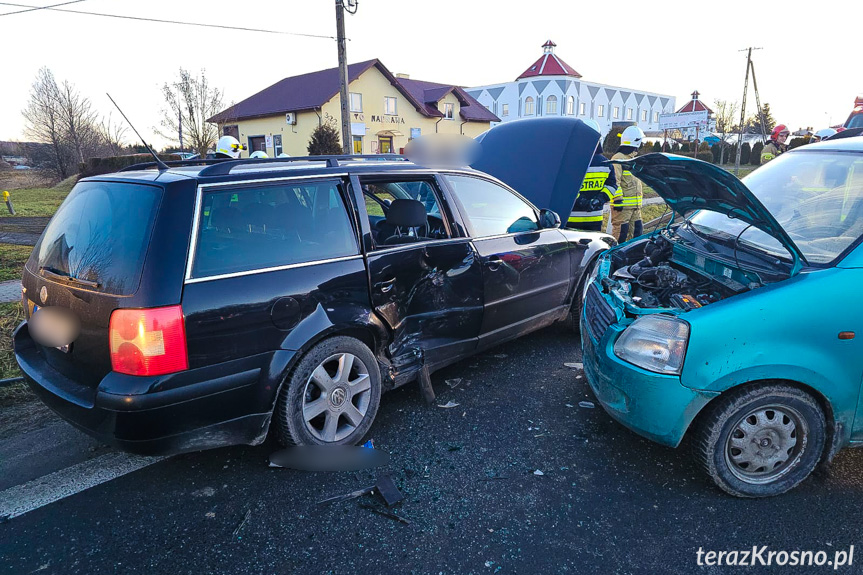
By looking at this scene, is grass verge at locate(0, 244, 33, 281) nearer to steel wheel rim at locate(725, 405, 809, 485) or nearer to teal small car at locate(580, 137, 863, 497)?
teal small car at locate(580, 137, 863, 497)

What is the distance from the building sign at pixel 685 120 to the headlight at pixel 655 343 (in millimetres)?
56497

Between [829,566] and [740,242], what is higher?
[740,242]

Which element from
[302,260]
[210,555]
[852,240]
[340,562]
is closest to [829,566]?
[852,240]

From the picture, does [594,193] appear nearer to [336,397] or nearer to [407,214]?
[407,214]

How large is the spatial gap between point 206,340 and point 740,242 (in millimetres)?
3199

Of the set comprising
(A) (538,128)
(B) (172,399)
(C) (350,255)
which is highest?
(A) (538,128)

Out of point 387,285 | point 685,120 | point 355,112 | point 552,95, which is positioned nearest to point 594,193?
point 387,285

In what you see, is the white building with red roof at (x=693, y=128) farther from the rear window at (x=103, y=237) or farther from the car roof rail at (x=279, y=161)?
the rear window at (x=103, y=237)

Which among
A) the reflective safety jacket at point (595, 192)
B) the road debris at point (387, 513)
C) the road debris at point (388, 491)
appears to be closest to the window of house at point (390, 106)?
the reflective safety jacket at point (595, 192)

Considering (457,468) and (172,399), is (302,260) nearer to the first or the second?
(172,399)

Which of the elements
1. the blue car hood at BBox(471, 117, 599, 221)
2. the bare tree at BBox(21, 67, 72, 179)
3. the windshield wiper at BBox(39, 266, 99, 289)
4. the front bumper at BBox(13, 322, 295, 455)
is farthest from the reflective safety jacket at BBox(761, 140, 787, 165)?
the bare tree at BBox(21, 67, 72, 179)

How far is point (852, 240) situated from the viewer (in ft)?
8.96

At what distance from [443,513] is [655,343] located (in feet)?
4.65

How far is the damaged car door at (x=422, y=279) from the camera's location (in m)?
3.54
